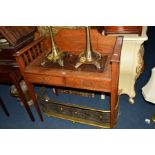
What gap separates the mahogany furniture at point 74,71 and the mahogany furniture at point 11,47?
94mm

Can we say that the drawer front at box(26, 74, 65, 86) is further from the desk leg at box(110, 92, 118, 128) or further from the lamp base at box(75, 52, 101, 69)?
the desk leg at box(110, 92, 118, 128)

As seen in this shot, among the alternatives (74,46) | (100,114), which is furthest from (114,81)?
(74,46)

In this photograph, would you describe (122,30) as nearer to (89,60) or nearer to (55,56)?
(89,60)

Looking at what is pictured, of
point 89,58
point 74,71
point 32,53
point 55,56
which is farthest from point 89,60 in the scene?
point 32,53

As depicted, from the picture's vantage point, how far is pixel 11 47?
175 centimetres

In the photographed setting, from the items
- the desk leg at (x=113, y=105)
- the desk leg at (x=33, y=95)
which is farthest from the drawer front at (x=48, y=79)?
the desk leg at (x=113, y=105)

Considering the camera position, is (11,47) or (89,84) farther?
(11,47)

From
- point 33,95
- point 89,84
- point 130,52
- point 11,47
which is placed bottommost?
point 33,95

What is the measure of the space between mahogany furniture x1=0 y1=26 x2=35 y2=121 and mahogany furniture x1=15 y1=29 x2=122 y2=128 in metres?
0.09

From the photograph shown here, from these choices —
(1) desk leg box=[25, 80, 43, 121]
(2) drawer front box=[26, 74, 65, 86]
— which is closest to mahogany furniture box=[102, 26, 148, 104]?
(2) drawer front box=[26, 74, 65, 86]

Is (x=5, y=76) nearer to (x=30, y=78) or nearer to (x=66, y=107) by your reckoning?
(x=30, y=78)

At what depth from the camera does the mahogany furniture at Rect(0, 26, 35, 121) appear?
1733 mm

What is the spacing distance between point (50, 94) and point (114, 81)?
1.28 meters

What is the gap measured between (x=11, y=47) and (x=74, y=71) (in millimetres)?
632
